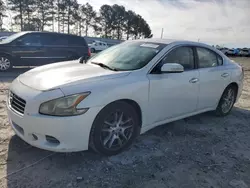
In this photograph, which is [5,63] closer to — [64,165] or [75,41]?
[75,41]

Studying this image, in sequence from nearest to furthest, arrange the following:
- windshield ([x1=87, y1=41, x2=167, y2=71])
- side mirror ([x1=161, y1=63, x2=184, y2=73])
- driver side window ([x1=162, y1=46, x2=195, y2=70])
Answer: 1. side mirror ([x1=161, y1=63, x2=184, y2=73])
2. windshield ([x1=87, y1=41, x2=167, y2=71])
3. driver side window ([x1=162, y1=46, x2=195, y2=70])

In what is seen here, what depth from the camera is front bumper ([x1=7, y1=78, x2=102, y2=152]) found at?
2.81m

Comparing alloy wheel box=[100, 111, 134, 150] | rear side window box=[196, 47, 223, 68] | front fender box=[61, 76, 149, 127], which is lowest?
alloy wheel box=[100, 111, 134, 150]

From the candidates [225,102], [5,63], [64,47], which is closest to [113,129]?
[225,102]

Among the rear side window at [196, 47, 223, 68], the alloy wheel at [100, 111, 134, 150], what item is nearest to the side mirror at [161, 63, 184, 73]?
the alloy wheel at [100, 111, 134, 150]

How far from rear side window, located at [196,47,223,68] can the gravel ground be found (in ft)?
4.20

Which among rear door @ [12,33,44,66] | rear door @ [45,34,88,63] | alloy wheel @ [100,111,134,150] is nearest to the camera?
alloy wheel @ [100,111,134,150]

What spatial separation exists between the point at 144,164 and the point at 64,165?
99cm

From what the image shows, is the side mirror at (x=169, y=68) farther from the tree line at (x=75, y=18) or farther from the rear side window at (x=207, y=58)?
the tree line at (x=75, y=18)

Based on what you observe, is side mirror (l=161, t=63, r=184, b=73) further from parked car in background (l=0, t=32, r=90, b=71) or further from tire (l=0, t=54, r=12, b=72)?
tire (l=0, t=54, r=12, b=72)

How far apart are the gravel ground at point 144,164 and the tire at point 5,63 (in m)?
6.15

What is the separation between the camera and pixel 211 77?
4.61 m

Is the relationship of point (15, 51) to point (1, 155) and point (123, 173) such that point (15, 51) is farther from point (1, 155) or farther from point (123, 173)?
point (123, 173)

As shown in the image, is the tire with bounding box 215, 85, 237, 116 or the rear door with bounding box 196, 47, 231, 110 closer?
the rear door with bounding box 196, 47, 231, 110
